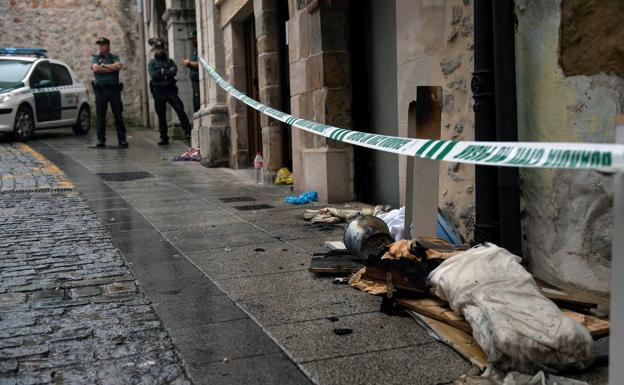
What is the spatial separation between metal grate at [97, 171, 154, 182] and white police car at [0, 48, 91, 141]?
197 inches

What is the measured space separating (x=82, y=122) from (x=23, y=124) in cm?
237

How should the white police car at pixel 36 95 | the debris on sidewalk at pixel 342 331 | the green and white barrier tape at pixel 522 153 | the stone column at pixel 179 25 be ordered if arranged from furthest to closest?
the stone column at pixel 179 25 < the white police car at pixel 36 95 < the debris on sidewalk at pixel 342 331 < the green and white barrier tape at pixel 522 153

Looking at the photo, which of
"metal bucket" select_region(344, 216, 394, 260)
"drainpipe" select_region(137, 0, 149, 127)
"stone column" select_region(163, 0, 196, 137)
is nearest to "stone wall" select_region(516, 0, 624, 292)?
"metal bucket" select_region(344, 216, 394, 260)

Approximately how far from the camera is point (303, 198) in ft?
26.2

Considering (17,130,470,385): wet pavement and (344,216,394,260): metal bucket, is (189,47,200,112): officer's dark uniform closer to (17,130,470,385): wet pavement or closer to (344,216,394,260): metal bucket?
(17,130,470,385): wet pavement

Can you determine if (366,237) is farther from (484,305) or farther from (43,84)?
(43,84)

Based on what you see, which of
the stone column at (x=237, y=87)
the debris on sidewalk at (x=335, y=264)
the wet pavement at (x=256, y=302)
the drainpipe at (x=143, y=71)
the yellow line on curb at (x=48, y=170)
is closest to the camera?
the wet pavement at (x=256, y=302)

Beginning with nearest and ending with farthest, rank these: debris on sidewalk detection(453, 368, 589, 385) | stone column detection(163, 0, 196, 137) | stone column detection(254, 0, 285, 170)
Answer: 1. debris on sidewalk detection(453, 368, 589, 385)
2. stone column detection(254, 0, 285, 170)
3. stone column detection(163, 0, 196, 137)

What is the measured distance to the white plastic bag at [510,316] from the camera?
9.07 ft

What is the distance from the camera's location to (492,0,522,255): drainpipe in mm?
4105

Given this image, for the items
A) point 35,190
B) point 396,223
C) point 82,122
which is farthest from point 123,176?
point 82,122

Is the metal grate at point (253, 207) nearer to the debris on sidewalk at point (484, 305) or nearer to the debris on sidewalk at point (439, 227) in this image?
the debris on sidewalk at point (439, 227)

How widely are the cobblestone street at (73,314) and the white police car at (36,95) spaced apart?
30.5ft

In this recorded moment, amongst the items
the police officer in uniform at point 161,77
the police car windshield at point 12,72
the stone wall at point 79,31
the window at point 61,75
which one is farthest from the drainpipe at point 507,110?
the stone wall at point 79,31
